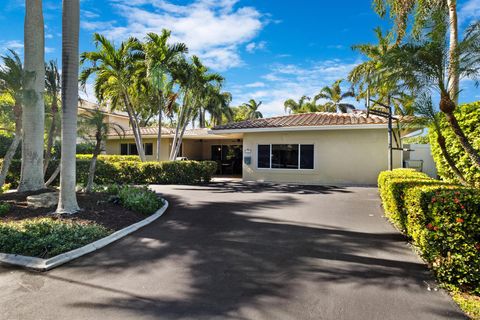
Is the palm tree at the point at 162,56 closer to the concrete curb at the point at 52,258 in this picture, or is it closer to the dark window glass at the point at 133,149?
the dark window glass at the point at 133,149

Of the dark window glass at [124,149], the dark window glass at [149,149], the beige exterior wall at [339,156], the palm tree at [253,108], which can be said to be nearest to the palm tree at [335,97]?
the palm tree at [253,108]

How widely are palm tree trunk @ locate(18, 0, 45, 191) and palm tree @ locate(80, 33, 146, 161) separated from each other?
682 cm

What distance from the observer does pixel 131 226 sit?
638 centimetres

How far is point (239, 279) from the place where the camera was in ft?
13.0

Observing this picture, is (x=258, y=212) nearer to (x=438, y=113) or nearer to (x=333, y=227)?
(x=333, y=227)

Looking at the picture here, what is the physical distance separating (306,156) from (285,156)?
120cm

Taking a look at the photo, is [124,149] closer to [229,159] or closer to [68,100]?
[229,159]

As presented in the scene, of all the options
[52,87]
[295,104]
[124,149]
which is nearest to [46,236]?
[52,87]

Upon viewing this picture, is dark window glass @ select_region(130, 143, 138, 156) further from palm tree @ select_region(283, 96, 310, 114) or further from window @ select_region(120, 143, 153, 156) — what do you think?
palm tree @ select_region(283, 96, 310, 114)

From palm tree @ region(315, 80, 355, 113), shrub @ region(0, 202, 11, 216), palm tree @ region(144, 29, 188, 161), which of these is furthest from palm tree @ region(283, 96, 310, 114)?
shrub @ region(0, 202, 11, 216)

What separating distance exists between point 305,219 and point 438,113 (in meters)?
3.81

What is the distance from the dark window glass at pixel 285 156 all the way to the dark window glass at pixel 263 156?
36 centimetres

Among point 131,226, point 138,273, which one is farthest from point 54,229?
point 138,273

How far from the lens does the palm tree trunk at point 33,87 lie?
28.0ft
